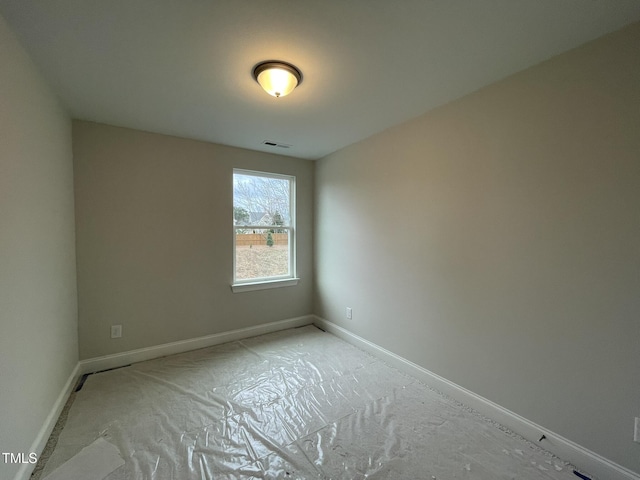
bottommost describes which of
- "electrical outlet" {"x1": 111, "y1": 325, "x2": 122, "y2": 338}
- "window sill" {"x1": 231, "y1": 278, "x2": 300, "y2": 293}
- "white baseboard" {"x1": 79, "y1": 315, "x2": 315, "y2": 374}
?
"white baseboard" {"x1": 79, "y1": 315, "x2": 315, "y2": 374}

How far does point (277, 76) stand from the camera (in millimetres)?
1697

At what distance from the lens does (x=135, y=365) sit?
8.75 ft

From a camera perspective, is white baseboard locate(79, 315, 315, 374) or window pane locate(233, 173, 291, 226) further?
window pane locate(233, 173, 291, 226)

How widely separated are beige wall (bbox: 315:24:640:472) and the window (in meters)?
1.51

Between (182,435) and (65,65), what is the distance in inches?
98.0

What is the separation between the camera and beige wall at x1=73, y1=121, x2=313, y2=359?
8.31 feet

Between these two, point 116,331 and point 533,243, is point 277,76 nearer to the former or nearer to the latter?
point 533,243

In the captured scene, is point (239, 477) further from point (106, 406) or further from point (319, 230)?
point (319, 230)

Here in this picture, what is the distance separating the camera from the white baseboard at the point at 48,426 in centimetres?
138

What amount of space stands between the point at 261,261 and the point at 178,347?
53.0 inches

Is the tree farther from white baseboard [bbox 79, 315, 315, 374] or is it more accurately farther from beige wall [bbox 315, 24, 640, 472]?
beige wall [bbox 315, 24, 640, 472]

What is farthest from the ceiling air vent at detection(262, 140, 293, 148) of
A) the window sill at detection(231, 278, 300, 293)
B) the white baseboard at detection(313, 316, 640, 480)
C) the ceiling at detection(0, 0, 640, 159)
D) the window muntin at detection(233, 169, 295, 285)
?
the white baseboard at detection(313, 316, 640, 480)

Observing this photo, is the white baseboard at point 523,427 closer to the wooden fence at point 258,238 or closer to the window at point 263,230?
the window at point 263,230

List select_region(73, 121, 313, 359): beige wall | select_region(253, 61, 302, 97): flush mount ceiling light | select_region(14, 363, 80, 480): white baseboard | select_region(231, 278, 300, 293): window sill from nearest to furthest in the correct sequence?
select_region(14, 363, 80, 480): white baseboard < select_region(253, 61, 302, 97): flush mount ceiling light < select_region(73, 121, 313, 359): beige wall < select_region(231, 278, 300, 293): window sill
